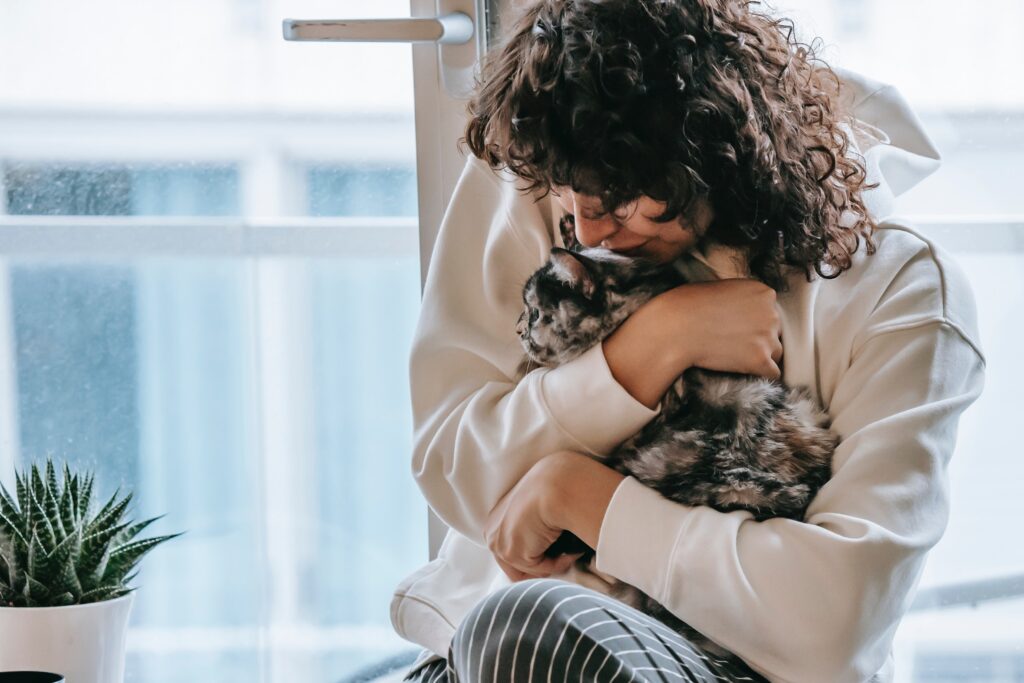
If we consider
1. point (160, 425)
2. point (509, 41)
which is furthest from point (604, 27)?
point (160, 425)

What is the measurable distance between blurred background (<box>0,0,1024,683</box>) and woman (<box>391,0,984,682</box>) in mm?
318

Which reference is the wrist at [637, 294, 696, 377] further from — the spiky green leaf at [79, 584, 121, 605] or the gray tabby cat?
the spiky green leaf at [79, 584, 121, 605]

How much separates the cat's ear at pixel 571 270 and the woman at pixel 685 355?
1.6 inches

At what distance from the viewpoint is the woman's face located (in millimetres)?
1094

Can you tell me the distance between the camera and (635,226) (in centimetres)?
112

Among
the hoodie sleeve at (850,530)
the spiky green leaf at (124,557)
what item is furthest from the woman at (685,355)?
the spiky green leaf at (124,557)

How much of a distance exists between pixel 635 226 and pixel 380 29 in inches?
19.4

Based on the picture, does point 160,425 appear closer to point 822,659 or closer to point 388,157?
point 388,157

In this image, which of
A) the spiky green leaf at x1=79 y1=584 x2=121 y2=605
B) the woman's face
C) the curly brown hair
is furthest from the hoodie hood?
the spiky green leaf at x1=79 y1=584 x2=121 y2=605

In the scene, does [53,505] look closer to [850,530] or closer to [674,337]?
[674,337]

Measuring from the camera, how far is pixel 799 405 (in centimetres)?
111

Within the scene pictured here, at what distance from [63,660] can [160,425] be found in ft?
1.31

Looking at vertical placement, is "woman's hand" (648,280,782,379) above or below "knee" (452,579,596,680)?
above

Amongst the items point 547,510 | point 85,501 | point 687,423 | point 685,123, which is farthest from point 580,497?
point 85,501
